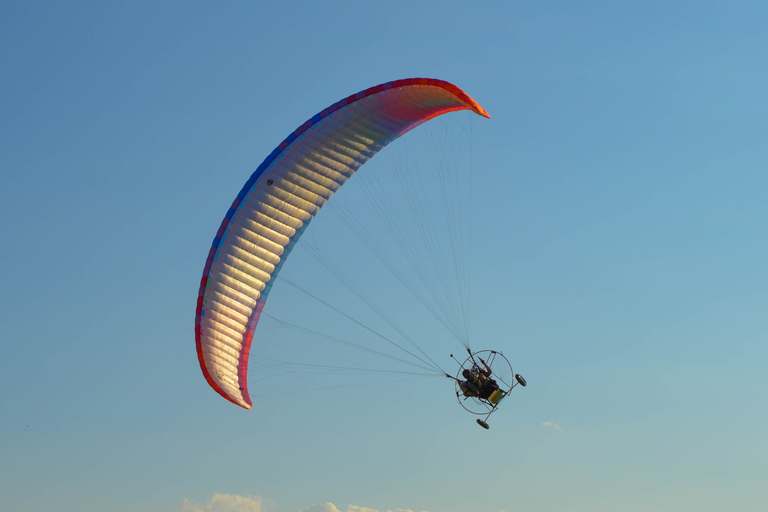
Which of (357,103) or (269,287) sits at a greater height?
(357,103)

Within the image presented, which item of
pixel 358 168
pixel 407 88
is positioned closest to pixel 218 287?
pixel 358 168

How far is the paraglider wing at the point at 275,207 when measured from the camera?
91.9ft

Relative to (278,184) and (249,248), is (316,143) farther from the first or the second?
(249,248)

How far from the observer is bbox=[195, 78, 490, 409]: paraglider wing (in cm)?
2802

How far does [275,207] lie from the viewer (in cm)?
2891

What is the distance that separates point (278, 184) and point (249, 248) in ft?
6.29

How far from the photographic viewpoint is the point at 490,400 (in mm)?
27219

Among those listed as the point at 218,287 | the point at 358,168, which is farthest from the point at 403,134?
the point at 218,287

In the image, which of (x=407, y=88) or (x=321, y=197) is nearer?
(x=407, y=88)

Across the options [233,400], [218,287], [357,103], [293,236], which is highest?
[357,103]

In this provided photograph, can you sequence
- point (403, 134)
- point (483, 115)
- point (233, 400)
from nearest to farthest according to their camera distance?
point (483, 115), point (233, 400), point (403, 134)

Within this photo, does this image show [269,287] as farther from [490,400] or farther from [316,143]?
[490,400]

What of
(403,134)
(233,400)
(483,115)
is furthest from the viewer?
(403,134)

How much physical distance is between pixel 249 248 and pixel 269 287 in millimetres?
1607
